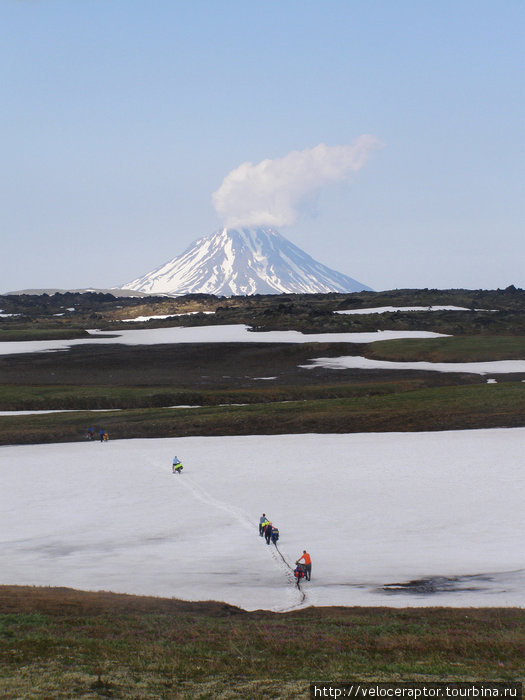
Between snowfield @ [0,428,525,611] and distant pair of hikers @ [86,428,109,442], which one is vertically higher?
distant pair of hikers @ [86,428,109,442]

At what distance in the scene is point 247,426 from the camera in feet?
198

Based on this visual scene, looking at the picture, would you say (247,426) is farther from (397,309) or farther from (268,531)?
(397,309)

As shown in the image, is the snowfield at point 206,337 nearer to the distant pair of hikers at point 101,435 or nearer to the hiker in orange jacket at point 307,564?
the distant pair of hikers at point 101,435

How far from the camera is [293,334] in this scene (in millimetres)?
116562

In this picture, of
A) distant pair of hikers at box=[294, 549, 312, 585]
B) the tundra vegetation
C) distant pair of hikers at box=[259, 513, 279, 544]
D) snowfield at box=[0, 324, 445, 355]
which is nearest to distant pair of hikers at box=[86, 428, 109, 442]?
the tundra vegetation

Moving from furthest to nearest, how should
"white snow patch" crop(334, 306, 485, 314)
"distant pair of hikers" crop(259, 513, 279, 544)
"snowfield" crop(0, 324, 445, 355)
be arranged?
"white snow patch" crop(334, 306, 485, 314)
"snowfield" crop(0, 324, 445, 355)
"distant pair of hikers" crop(259, 513, 279, 544)

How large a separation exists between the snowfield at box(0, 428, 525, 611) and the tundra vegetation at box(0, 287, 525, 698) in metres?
3.71

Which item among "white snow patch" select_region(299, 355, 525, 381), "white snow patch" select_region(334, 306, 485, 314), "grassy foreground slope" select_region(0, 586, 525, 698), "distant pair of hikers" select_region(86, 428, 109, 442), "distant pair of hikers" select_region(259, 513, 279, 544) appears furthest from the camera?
"white snow patch" select_region(334, 306, 485, 314)

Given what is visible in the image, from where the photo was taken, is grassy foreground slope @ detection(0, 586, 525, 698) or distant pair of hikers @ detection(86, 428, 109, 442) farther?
distant pair of hikers @ detection(86, 428, 109, 442)

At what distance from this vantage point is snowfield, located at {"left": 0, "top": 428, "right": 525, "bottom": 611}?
27641 millimetres

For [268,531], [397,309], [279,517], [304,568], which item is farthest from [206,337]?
[304,568]

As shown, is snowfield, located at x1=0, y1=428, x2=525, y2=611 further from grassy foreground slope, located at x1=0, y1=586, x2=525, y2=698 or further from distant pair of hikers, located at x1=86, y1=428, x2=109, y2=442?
grassy foreground slope, located at x1=0, y1=586, x2=525, y2=698

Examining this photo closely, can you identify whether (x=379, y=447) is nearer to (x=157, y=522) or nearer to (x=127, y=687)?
(x=157, y=522)

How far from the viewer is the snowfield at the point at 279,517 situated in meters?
27.6
